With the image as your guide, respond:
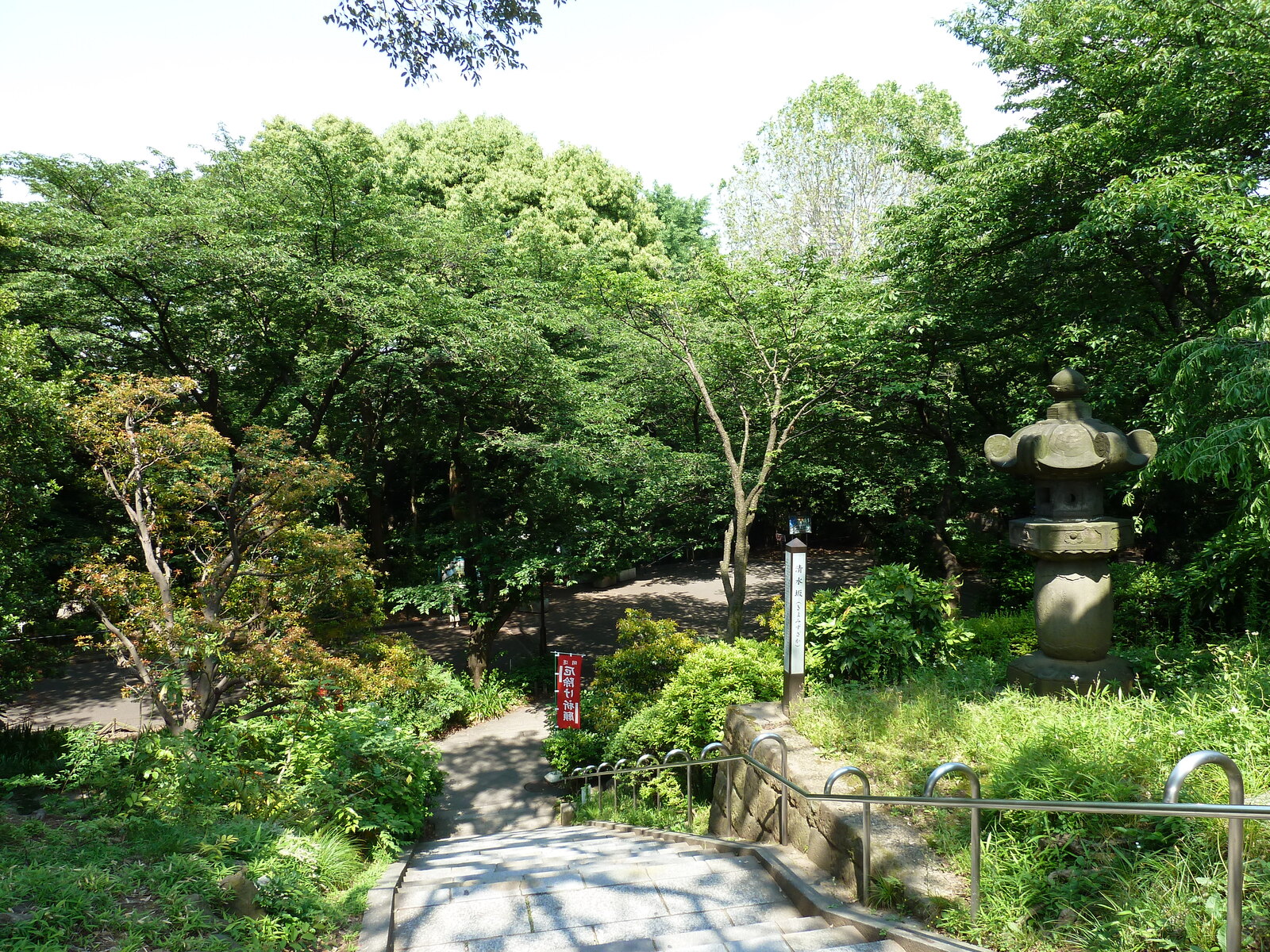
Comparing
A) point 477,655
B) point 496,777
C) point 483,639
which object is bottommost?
point 496,777

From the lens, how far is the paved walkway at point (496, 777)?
10.3m

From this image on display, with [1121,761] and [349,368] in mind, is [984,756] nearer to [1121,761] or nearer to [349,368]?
[1121,761]

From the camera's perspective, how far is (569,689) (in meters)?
11.2

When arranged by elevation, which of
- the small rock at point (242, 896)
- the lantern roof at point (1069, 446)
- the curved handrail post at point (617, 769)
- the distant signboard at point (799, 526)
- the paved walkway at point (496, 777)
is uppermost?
the lantern roof at point (1069, 446)

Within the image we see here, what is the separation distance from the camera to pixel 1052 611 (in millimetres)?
5766

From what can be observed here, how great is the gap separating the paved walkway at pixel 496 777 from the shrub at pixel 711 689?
301 cm

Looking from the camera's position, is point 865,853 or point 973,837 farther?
point 865,853

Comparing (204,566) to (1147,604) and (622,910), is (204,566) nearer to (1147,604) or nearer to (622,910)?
(622,910)

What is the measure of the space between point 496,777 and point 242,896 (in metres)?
8.39

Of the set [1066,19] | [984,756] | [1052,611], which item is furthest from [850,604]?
[1066,19]

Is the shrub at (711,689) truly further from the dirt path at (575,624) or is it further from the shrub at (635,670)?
the dirt path at (575,624)

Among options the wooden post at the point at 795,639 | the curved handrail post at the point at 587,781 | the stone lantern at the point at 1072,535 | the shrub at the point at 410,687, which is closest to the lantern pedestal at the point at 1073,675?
the stone lantern at the point at 1072,535

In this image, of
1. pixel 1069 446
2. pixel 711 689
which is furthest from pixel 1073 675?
pixel 711 689

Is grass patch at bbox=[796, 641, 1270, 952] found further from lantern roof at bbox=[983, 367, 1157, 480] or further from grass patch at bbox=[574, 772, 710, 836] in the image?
grass patch at bbox=[574, 772, 710, 836]
